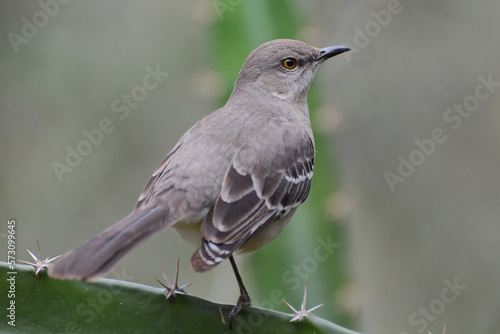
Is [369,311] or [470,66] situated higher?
[470,66]

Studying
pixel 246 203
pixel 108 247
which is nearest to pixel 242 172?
pixel 246 203

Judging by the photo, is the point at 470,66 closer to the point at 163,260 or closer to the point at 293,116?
the point at 293,116

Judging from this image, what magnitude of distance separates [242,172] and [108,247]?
946mm

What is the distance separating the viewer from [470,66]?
19.9 feet

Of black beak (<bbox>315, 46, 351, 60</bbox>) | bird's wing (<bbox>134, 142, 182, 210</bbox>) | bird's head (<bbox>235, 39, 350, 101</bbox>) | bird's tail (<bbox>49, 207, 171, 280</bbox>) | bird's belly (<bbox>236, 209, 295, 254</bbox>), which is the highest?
black beak (<bbox>315, 46, 351, 60</bbox>)

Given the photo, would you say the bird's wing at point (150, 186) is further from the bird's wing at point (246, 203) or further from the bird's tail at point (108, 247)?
the bird's wing at point (246, 203)

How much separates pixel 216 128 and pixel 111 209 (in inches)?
114

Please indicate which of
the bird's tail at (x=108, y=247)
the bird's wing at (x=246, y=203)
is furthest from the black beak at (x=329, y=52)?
the bird's tail at (x=108, y=247)

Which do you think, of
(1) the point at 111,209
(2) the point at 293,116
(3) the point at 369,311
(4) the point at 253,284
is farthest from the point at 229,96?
(1) the point at 111,209

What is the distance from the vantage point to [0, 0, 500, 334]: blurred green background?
5.74 m

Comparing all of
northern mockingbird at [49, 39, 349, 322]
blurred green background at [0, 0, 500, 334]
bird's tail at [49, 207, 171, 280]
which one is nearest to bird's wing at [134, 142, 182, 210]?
northern mockingbird at [49, 39, 349, 322]

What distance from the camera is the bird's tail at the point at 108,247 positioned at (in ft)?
7.30

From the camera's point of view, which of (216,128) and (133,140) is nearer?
(216,128)

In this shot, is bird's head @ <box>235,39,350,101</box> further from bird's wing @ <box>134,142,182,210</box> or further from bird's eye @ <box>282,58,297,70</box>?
bird's wing @ <box>134,142,182,210</box>
